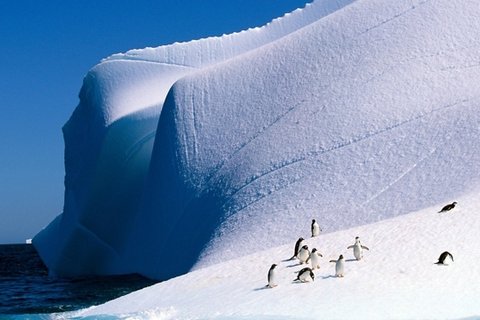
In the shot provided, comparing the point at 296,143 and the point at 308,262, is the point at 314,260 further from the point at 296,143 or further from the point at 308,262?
the point at 296,143

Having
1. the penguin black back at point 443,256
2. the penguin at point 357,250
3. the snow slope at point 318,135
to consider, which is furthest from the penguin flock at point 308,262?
the snow slope at point 318,135

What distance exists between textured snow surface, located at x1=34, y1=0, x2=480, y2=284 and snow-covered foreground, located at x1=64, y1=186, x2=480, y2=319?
2666mm

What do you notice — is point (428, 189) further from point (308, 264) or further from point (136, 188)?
point (136, 188)

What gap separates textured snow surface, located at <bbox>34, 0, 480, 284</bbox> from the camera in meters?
24.9

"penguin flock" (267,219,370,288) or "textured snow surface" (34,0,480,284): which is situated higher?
"textured snow surface" (34,0,480,284)

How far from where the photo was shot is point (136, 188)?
3594cm

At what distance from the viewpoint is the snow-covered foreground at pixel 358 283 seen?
51.9 feet

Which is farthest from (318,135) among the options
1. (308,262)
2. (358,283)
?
(358,283)

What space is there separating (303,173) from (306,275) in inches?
341

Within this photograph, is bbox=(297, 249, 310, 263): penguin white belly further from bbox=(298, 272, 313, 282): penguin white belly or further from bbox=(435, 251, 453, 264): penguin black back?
bbox=(435, 251, 453, 264): penguin black back

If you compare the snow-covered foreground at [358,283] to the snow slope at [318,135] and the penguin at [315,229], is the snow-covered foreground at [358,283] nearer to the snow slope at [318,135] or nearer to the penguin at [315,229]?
the penguin at [315,229]

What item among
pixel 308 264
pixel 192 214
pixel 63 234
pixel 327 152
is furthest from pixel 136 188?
pixel 308 264

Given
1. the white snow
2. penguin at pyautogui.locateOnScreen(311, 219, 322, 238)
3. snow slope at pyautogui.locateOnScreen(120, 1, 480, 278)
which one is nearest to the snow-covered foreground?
the white snow

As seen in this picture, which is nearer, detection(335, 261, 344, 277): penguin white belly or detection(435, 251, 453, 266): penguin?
detection(435, 251, 453, 266): penguin
